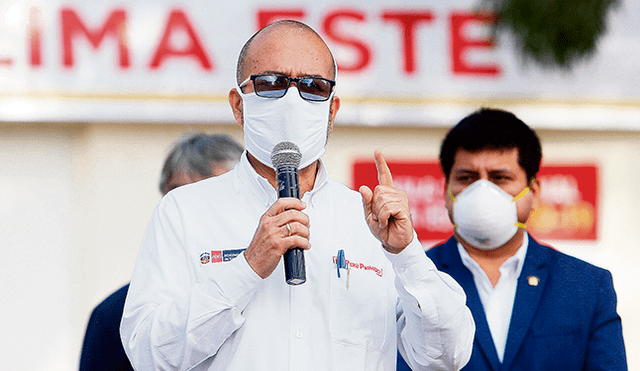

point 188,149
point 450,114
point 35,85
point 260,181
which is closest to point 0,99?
point 35,85

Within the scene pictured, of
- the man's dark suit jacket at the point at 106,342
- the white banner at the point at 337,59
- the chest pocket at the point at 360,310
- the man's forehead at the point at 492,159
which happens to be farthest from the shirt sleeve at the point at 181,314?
the white banner at the point at 337,59

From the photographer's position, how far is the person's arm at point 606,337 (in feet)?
8.73

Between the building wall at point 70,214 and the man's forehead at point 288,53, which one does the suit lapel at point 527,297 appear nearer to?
the man's forehead at point 288,53

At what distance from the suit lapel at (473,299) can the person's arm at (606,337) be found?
353 millimetres

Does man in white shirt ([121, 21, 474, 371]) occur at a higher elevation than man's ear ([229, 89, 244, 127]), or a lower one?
lower

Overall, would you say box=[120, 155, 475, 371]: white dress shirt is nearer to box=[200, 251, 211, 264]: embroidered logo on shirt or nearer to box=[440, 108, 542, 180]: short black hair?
box=[200, 251, 211, 264]: embroidered logo on shirt

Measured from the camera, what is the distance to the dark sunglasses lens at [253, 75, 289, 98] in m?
2.13

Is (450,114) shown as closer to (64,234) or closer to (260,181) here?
(64,234)

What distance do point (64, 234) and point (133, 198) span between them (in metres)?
0.59

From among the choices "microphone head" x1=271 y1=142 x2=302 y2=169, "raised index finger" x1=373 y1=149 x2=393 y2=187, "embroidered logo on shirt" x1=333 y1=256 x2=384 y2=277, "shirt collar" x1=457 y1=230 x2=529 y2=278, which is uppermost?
"microphone head" x1=271 y1=142 x2=302 y2=169

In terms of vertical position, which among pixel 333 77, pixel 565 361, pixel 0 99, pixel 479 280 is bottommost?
pixel 565 361

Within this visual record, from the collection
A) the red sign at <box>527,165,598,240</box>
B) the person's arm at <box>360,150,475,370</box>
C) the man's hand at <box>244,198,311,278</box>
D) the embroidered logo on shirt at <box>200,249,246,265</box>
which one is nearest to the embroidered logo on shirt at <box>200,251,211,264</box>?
the embroidered logo on shirt at <box>200,249,246,265</box>

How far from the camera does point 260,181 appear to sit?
84.9 inches

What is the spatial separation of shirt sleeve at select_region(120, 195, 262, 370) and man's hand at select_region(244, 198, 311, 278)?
0.06m
